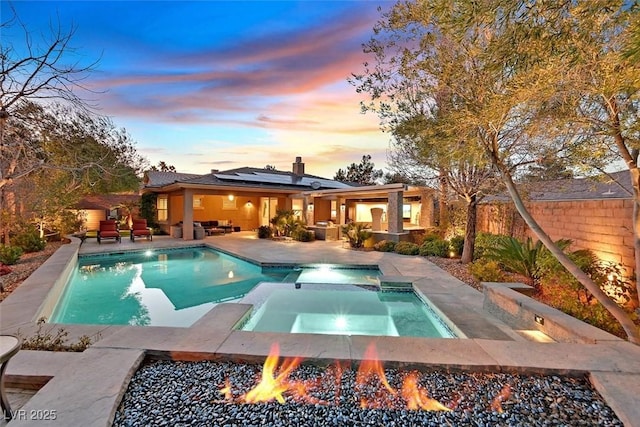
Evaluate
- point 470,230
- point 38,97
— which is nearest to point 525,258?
point 470,230

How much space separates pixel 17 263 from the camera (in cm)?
892

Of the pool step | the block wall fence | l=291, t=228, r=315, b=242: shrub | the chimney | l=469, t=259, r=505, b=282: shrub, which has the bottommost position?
the pool step

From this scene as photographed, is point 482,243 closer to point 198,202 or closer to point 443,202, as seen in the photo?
point 443,202

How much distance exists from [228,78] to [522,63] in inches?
381

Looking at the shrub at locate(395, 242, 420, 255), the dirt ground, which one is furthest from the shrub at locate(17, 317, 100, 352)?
the shrub at locate(395, 242, 420, 255)

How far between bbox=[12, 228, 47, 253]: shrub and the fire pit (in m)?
11.9

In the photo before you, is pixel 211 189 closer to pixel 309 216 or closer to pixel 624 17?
pixel 309 216

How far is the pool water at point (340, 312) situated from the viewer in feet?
16.8

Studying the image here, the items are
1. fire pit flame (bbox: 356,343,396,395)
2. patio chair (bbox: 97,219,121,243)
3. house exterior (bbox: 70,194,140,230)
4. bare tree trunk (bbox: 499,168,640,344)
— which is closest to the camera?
fire pit flame (bbox: 356,343,396,395)

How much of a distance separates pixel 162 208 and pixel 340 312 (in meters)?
17.2

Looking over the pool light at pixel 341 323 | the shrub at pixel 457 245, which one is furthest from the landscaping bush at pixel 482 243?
the pool light at pixel 341 323

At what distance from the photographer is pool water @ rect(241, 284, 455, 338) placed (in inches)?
202

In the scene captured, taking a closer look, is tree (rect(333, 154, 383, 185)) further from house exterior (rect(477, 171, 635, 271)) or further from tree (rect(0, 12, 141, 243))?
tree (rect(0, 12, 141, 243))

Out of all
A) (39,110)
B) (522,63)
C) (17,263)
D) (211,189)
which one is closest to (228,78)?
(39,110)
